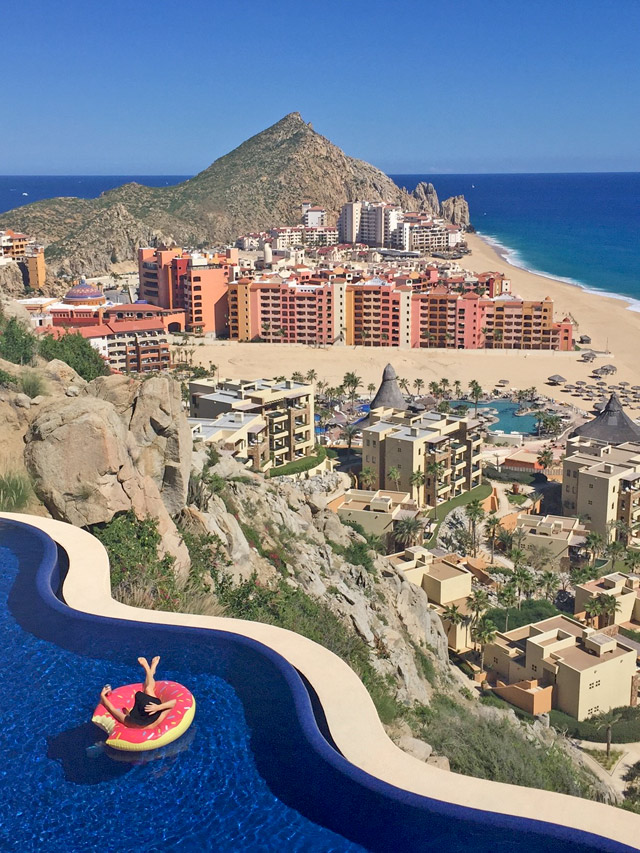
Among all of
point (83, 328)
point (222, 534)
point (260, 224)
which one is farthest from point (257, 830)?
point (260, 224)

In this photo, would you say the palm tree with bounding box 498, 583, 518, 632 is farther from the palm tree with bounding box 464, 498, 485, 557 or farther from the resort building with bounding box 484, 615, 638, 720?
the palm tree with bounding box 464, 498, 485, 557

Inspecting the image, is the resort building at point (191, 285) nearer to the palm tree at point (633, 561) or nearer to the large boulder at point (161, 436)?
the palm tree at point (633, 561)

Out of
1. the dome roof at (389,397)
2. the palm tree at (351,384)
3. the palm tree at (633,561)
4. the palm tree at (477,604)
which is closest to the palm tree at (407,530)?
the palm tree at (477,604)

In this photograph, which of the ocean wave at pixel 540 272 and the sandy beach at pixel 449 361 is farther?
the ocean wave at pixel 540 272

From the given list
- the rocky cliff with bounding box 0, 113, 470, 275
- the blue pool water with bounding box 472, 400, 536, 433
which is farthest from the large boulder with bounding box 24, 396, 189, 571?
the rocky cliff with bounding box 0, 113, 470, 275

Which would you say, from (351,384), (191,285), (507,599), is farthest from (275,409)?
(191,285)

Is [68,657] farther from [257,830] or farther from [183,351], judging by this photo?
[183,351]
